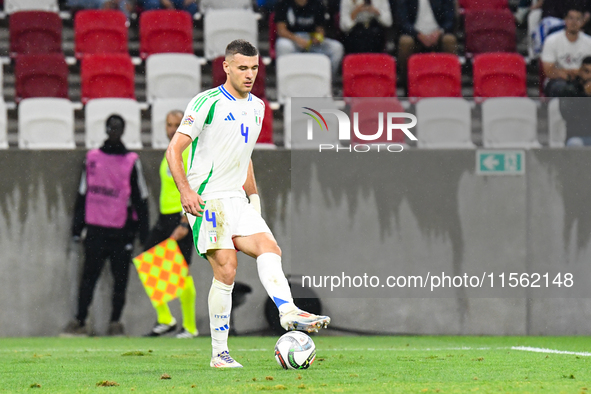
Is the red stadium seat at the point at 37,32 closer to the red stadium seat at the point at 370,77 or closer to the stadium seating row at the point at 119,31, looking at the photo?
the stadium seating row at the point at 119,31

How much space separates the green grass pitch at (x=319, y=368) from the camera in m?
4.31

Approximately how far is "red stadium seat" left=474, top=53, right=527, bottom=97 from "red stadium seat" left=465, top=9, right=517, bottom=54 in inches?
29.8

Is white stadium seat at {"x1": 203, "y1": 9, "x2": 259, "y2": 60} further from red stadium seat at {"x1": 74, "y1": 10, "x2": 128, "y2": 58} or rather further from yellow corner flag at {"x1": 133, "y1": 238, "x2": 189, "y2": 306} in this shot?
yellow corner flag at {"x1": 133, "y1": 238, "x2": 189, "y2": 306}

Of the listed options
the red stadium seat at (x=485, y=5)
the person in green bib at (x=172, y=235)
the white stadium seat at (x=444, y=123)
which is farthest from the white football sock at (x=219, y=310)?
the red stadium seat at (x=485, y=5)

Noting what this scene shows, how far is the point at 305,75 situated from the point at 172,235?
9.22 feet

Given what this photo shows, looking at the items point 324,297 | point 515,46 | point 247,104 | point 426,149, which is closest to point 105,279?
point 324,297

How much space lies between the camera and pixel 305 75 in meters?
10.8

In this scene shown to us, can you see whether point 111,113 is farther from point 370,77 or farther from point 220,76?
point 370,77

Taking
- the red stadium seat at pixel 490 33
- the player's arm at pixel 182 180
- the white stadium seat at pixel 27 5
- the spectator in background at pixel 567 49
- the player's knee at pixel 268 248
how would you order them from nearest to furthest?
the player's arm at pixel 182 180
the player's knee at pixel 268 248
the spectator in background at pixel 567 49
the white stadium seat at pixel 27 5
the red stadium seat at pixel 490 33

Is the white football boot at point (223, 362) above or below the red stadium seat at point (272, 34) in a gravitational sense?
below

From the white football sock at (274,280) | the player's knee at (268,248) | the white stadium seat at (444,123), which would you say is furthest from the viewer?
the white stadium seat at (444,123)

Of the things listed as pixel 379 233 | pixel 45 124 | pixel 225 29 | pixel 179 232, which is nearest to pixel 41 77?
pixel 45 124

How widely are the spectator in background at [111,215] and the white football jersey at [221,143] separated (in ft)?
12.6

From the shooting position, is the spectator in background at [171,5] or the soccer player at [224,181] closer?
the soccer player at [224,181]
